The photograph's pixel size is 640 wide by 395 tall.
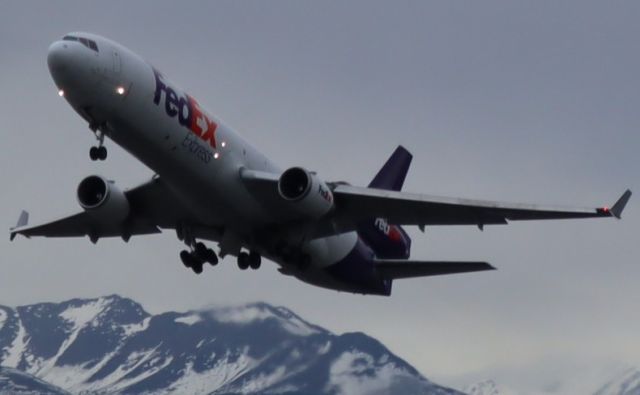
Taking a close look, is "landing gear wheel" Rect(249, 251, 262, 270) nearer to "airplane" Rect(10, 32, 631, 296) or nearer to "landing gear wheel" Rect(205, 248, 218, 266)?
"airplane" Rect(10, 32, 631, 296)

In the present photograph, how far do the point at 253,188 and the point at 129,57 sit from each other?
259 inches

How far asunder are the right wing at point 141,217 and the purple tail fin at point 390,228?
24.8 feet

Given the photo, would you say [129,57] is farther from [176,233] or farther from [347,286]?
[347,286]

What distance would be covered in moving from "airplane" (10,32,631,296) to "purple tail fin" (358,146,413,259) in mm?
77

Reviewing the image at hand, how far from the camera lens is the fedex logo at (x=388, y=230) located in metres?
57.8

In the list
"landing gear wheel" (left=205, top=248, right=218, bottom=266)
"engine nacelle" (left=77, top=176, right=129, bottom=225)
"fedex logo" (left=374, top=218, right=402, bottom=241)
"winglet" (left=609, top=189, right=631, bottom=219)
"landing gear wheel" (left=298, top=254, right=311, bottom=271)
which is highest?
"fedex logo" (left=374, top=218, right=402, bottom=241)

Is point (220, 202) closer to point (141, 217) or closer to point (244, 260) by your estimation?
point (244, 260)

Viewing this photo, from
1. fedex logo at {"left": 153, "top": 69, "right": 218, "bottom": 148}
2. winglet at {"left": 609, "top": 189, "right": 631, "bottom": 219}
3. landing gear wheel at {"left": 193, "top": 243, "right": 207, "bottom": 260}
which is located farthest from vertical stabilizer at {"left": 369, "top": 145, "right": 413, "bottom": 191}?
winglet at {"left": 609, "top": 189, "right": 631, "bottom": 219}

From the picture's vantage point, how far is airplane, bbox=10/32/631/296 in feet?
149

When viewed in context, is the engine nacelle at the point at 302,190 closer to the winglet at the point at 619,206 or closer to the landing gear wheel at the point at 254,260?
the landing gear wheel at the point at 254,260

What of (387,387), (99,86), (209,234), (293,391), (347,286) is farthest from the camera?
(293,391)

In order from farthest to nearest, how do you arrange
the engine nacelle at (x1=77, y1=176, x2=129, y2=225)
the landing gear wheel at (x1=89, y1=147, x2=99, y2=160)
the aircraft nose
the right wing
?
the right wing < the engine nacelle at (x1=77, y1=176, x2=129, y2=225) < the landing gear wheel at (x1=89, y1=147, x2=99, y2=160) < the aircraft nose

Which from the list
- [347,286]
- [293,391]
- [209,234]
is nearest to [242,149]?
[209,234]

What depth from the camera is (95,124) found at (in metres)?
45.8
